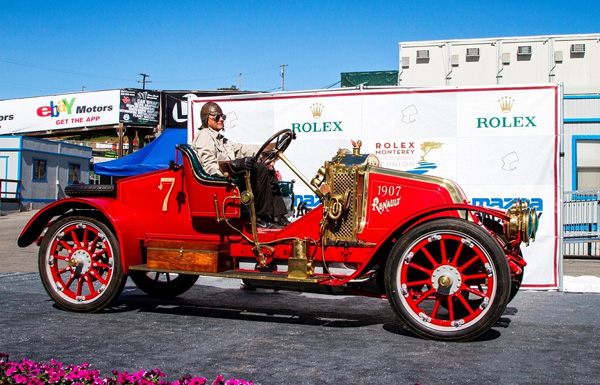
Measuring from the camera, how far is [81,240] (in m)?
6.02

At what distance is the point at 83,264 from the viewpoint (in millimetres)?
5672

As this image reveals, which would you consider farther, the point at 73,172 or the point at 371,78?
the point at 73,172

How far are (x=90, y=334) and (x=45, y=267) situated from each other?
137 centimetres

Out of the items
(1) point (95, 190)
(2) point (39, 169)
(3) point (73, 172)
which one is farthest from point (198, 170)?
(3) point (73, 172)

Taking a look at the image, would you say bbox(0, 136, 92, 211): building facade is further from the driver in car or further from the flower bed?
the flower bed

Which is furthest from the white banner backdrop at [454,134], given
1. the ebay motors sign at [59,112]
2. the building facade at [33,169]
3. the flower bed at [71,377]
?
the ebay motors sign at [59,112]

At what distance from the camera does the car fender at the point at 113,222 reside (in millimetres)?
5570

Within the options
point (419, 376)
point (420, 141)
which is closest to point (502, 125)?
point (420, 141)

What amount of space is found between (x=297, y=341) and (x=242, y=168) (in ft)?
5.38

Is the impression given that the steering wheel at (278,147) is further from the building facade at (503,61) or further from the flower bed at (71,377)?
the building facade at (503,61)

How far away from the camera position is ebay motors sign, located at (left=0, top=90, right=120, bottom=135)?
33.4 meters

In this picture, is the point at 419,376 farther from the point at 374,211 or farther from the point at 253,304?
the point at 253,304

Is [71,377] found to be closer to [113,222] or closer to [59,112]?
[113,222]

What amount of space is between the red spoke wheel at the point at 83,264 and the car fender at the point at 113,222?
9 cm
